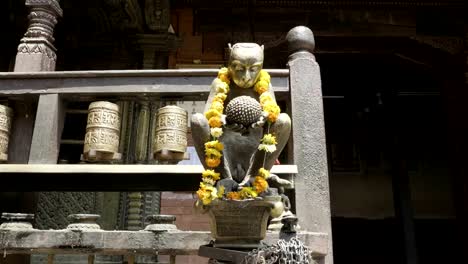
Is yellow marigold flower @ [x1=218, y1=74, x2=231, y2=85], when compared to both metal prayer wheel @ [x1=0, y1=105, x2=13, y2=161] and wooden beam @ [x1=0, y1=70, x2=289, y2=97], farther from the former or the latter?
metal prayer wheel @ [x1=0, y1=105, x2=13, y2=161]

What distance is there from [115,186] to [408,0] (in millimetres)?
5189

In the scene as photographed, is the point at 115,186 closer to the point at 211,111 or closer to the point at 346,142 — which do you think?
the point at 211,111

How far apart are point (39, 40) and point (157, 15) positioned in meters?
2.30

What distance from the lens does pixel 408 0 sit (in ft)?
21.3

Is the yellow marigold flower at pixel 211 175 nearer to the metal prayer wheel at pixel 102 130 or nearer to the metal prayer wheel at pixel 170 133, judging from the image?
the metal prayer wheel at pixel 170 133

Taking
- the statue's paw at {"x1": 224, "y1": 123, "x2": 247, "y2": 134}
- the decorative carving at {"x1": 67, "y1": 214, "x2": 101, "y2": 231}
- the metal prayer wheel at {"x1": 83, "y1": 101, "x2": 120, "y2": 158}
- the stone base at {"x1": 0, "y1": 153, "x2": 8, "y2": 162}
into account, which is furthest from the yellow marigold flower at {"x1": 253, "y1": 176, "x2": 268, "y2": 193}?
the stone base at {"x1": 0, "y1": 153, "x2": 8, "y2": 162}

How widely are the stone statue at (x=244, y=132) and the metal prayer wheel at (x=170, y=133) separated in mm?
822

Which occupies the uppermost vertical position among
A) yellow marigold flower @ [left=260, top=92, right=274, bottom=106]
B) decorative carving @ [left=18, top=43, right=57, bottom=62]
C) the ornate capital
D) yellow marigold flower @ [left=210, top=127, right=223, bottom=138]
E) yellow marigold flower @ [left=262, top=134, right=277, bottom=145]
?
the ornate capital

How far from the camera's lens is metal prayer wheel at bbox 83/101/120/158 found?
3.76 metres

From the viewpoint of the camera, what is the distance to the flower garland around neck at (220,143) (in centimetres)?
279

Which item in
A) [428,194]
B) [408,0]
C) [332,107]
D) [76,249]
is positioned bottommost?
[76,249]

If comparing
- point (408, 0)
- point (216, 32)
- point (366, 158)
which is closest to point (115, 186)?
point (216, 32)

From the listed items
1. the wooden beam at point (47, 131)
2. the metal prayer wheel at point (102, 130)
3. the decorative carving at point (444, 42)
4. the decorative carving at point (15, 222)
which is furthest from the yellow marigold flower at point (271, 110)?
the decorative carving at point (444, 42)

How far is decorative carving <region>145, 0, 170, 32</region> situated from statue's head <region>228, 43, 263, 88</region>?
135 inches
